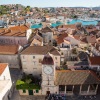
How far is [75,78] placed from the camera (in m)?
43.1

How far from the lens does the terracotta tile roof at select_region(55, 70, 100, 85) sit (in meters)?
42.4

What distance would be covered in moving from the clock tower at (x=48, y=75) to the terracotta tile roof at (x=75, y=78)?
2.02m

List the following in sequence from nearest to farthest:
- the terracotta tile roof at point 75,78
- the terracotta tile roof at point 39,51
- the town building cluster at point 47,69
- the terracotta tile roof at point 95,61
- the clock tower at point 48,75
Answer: the clock tower at point 48,75 < the town building cluster at point 47,69 < the terracotta tile roof at point 75,78 < the terracotta tile roof at point 39,51 < the terracotta tile roof at point 95,61

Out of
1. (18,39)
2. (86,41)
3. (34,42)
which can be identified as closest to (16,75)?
(34,42)

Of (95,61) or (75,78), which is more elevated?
(95,61)

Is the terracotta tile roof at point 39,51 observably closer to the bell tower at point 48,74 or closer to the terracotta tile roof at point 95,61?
the bell tower at point 48,74

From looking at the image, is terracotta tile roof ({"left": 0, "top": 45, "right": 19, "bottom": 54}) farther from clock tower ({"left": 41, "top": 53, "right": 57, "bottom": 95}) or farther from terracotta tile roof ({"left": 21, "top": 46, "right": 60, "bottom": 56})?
clock tower ({"left": 41, "top": 53, "right": 57, "bottom": 95})

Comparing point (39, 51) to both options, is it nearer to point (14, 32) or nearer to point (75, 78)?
point (75, 78)

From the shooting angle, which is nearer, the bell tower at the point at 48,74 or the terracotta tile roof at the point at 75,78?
the bell tower at the point at 48,74

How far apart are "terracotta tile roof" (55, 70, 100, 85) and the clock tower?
2.02 meters

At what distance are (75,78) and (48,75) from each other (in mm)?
7504

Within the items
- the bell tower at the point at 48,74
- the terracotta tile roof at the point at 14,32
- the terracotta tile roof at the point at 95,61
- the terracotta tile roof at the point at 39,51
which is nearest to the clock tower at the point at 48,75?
the bell tower at the point at 48,74

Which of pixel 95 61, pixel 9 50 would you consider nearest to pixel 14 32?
pixel 9 50

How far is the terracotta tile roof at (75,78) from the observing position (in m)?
42.4
